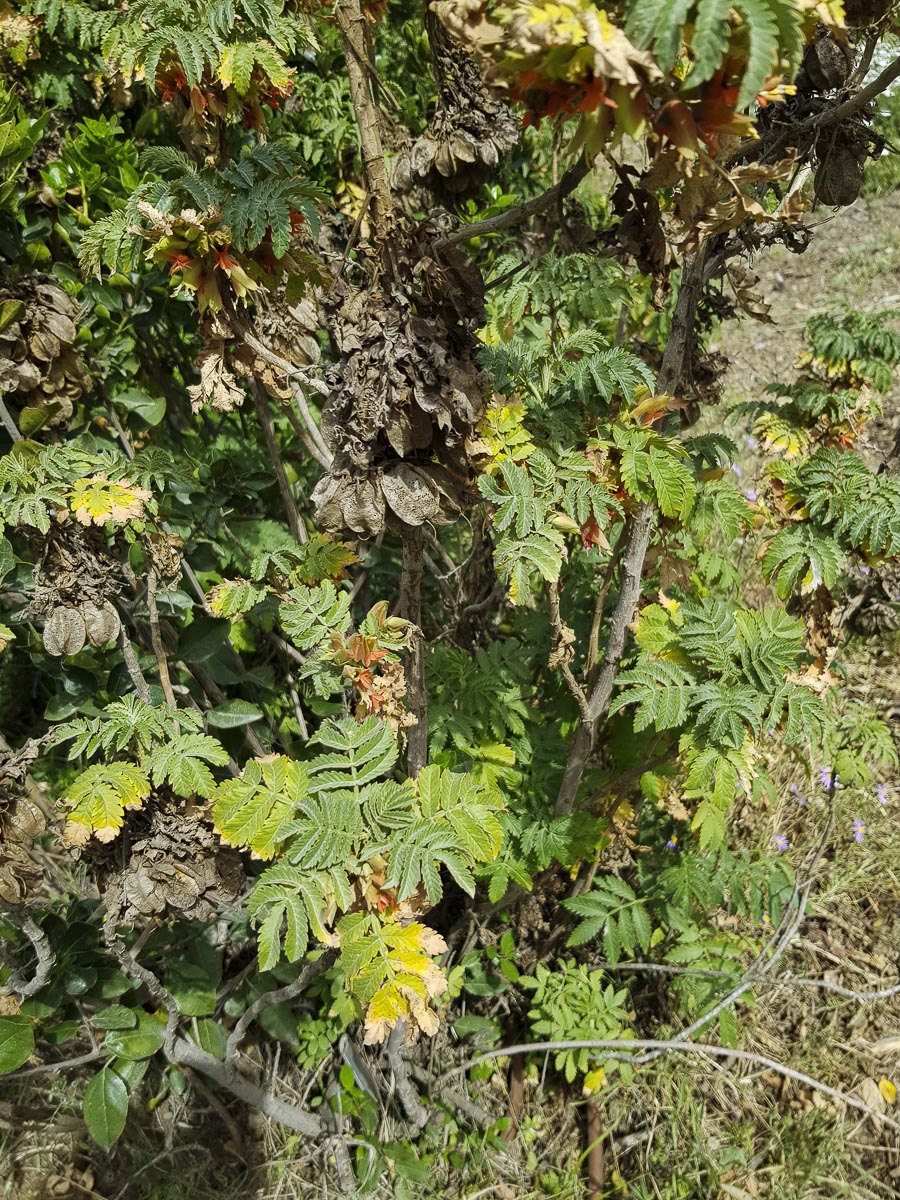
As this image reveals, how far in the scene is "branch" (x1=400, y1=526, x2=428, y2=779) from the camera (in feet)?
4.47

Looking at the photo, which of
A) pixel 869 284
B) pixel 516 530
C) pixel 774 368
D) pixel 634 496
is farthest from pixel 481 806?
pixel 869 284

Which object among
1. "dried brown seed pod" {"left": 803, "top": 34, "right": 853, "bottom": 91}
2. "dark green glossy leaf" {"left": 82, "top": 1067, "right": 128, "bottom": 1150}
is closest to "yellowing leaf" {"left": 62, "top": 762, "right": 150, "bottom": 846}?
"dark green glossy leaf" {"left": 82, "top": 1067, "right": 128, "bottom": 1150}

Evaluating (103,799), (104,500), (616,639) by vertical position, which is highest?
(104,500)

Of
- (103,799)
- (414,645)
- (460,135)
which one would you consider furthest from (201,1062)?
(460,135)

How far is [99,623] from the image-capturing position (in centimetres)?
158

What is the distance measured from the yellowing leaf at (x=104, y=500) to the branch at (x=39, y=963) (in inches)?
33.2

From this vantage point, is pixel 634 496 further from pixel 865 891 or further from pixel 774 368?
pixel 774 368

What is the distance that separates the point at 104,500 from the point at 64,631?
305 millimetres

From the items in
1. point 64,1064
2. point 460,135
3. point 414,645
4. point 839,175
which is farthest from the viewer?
point 460,135

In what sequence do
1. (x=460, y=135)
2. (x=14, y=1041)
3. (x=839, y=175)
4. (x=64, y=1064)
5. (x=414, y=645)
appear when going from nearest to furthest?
(x=839, y=175) < (x=414, y=645) < (x=14, y=1041) < (x=64, y=1064) < (x=460, y=135)

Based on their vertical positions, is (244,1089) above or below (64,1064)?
below

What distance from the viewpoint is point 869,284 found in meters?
4.96

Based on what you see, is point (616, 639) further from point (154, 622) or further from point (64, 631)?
point (64, 631)

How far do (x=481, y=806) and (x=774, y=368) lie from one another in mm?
4093
